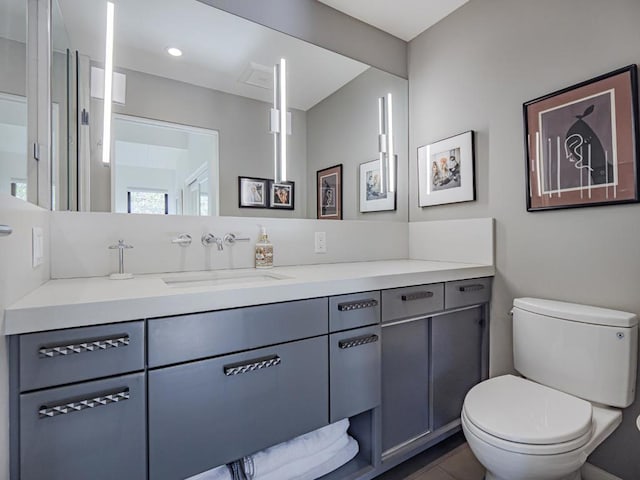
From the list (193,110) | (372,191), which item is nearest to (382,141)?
(372,191)

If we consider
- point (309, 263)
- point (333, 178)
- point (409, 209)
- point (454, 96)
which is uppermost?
point (454, 96)

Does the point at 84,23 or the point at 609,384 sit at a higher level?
the point at 84,23

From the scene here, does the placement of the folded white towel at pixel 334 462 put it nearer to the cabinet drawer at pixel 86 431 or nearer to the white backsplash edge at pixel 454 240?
the cabinet drawer at pixel 86 431

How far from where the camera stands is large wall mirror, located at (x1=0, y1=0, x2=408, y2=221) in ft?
4.50

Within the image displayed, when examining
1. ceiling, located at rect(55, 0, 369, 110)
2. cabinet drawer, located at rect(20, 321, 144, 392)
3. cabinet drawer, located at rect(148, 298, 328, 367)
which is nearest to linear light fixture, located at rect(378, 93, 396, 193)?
ceiling, located at rect(55, 0, 369, 110)

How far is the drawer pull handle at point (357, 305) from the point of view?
1.25 meters

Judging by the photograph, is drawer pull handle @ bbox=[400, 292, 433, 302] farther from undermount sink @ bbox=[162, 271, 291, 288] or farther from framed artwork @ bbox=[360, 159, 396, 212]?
framed artwork @ bbox=[360, 159, 396, 212]

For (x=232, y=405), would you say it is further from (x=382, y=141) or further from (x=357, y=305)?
(x=382, y=141)

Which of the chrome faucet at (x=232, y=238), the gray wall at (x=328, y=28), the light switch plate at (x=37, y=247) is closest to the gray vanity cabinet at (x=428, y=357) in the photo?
the chrome faucet at (x=232, y=238)

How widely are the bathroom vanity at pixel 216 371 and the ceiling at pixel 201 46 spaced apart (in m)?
1.03

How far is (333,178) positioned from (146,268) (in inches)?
47.2

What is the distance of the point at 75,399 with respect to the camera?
0.80 meters

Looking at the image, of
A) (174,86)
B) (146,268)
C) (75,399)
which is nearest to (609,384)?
(75,399)

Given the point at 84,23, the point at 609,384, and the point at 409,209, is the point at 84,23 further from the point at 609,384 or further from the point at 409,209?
the point at 609,384
